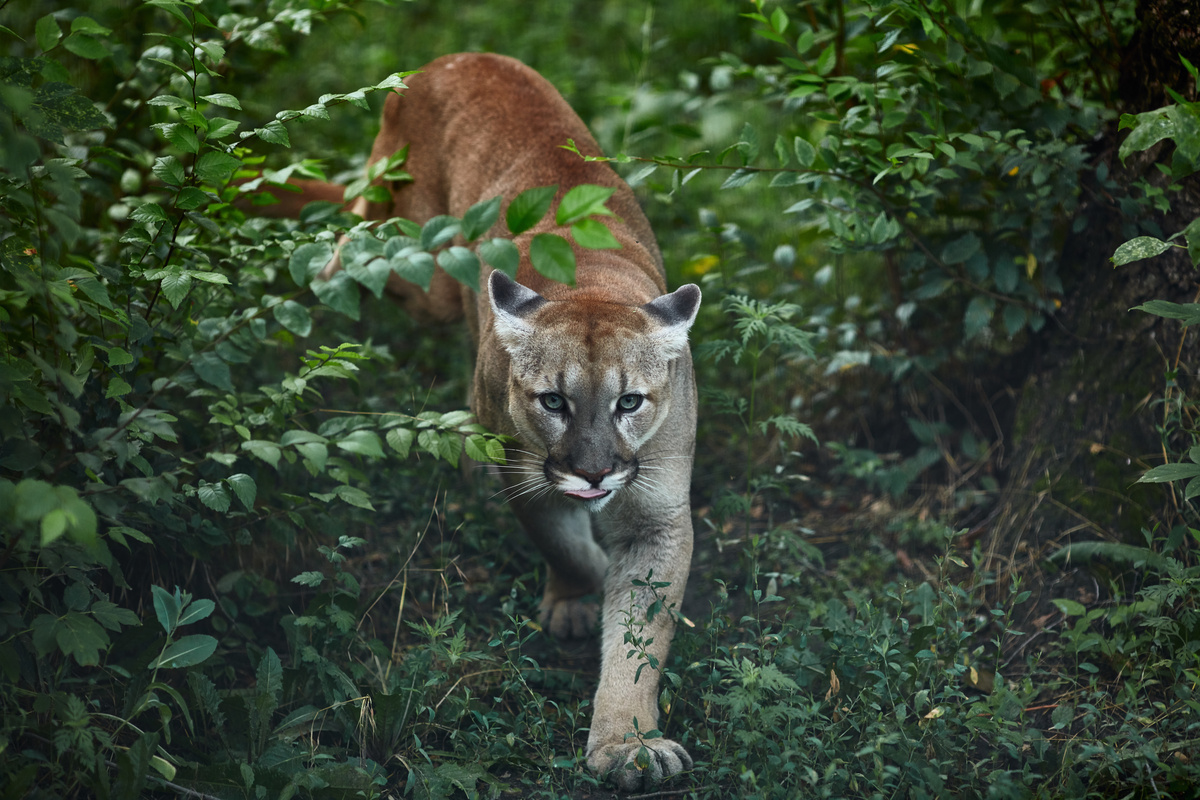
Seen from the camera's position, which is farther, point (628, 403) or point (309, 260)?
point (628, 403)

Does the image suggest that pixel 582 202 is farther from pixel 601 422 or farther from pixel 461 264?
pixel 601 422

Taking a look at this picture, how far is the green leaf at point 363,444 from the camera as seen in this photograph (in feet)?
8.81

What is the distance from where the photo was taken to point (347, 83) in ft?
23.7

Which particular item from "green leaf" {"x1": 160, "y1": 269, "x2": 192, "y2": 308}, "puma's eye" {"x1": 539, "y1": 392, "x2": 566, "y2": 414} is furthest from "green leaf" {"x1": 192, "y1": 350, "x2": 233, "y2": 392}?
"puma's eye" {"x1": 539, "y1": 392, "x2": 566, "y2": 414}

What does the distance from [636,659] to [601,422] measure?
815mm

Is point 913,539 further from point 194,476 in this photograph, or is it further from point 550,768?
point 194,476

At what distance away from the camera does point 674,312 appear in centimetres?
344

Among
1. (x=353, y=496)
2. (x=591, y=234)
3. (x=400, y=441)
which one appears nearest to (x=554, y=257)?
(x=591, y=234)

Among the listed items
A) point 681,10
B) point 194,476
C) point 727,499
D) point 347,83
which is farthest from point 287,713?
point 681,10

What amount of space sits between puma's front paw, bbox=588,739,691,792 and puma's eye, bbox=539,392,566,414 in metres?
1.12

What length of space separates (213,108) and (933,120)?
346cm

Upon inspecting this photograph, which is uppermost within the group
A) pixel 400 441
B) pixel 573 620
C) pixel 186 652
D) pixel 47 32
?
pixel 47 32

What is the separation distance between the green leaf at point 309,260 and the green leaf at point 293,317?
0.15 m

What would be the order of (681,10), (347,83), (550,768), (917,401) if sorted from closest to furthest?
(550,768) < (917,401) < (347,83) < (681,10)
